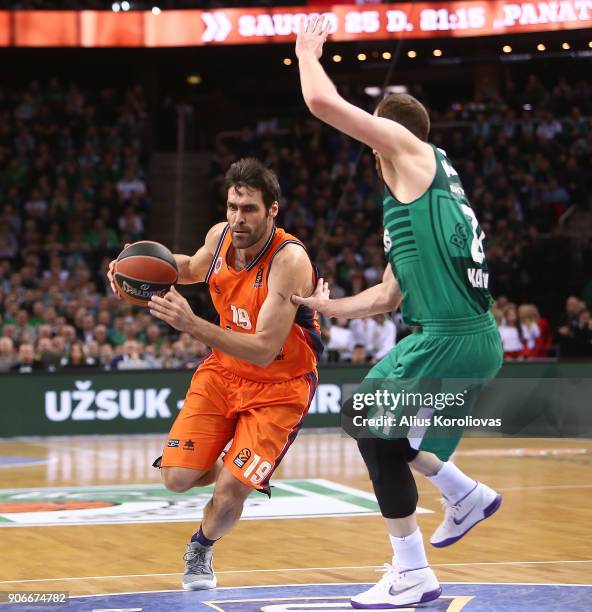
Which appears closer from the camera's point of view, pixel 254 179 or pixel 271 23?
pixel 254 179

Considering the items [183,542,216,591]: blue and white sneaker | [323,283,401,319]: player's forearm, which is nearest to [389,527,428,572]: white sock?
[323,283,401,319]: player's forearm

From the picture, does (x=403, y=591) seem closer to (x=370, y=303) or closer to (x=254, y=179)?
(x=370, y=303)

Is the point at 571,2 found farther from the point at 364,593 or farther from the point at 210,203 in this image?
the point at 364,593

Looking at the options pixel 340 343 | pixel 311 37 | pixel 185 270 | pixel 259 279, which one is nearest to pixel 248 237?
pixel 259 279

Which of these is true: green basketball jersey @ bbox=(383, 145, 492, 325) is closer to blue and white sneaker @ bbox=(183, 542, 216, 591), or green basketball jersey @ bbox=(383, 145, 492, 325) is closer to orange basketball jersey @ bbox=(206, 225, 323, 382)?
orange basketball jersey @ bbox=(206, 225, 323, 382)

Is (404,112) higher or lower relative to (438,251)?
higher

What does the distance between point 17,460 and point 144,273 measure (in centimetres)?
738

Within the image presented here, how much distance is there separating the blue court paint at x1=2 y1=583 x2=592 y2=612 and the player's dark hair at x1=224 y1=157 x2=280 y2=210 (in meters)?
1.91

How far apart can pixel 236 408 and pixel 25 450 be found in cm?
792

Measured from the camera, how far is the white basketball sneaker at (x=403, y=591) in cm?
516

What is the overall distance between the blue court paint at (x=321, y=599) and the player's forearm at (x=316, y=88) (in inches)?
88.1

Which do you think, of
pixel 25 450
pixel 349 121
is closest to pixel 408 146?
pixel 349 121

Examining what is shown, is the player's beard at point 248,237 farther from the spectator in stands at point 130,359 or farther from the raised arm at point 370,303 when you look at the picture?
the spectator in stands at point 130,359

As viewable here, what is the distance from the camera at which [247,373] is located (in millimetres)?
6047
